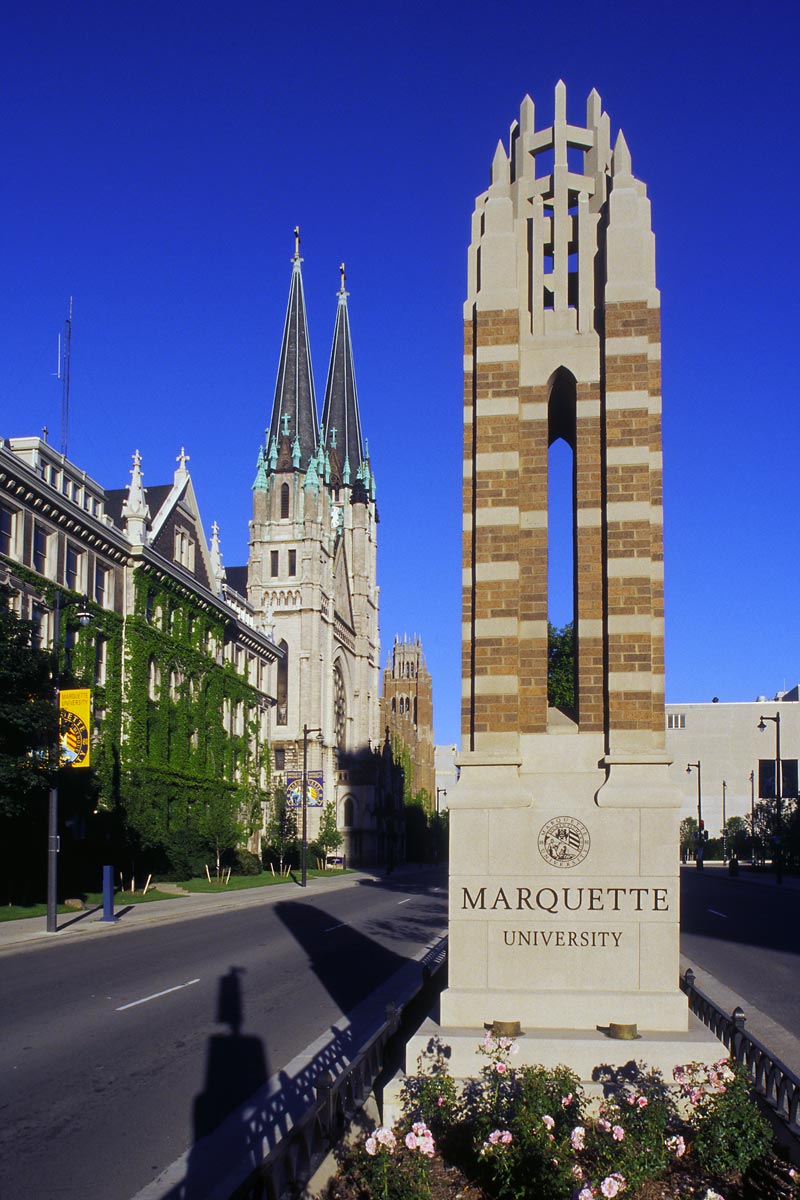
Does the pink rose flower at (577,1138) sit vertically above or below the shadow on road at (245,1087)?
above

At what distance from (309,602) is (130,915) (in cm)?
6559

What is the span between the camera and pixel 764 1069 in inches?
381

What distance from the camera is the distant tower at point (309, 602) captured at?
97.8 m

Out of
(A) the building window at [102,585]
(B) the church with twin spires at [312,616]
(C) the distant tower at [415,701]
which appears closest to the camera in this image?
(A) the building window at [102,585]

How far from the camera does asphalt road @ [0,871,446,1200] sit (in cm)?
936

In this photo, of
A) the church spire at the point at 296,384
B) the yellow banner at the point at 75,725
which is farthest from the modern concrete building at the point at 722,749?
the yellow banner at the point at 75,725

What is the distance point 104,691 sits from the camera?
4862cm

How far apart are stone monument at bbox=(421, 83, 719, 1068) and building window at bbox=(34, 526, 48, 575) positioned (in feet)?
119

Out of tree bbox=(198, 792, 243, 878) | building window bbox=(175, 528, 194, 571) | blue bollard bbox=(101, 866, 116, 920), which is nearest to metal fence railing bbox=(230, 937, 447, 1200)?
blue bollard bbox=(101, 866, 116, 920)

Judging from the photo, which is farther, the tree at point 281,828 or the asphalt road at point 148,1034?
the tree at point 281,828

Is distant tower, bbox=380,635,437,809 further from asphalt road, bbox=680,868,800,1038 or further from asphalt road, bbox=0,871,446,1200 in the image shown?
asphalt road, bbox=0,871,446,1200

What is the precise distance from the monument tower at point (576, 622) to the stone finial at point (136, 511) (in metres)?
43.4

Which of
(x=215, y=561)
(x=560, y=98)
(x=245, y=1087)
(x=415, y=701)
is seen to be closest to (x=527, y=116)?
(x=560, y=98)

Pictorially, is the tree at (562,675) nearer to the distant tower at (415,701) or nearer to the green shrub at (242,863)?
the green shrub at (242,863)
